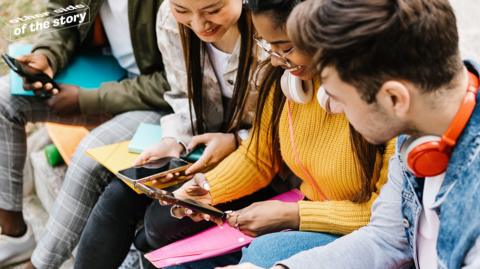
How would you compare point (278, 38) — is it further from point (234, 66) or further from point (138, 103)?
point (138, 103)

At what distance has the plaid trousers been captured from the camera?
6.11 ft

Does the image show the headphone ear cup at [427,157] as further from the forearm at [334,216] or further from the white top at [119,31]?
the white top at [119,31]

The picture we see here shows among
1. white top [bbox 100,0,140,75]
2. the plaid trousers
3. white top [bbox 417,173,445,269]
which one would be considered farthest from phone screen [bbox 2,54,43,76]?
white top [bbox 417,173,445,269]

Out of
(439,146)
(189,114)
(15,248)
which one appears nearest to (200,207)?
(189,114)

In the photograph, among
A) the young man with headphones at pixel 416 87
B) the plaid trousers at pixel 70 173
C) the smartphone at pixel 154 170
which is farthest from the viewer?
the plaid trousers at pixel 70 173

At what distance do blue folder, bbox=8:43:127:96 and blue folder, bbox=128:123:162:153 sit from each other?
30cm

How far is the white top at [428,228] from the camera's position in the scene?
3.32 feet

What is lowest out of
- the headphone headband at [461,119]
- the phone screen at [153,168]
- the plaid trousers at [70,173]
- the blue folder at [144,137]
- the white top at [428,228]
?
the plaid trousers at [70,173]

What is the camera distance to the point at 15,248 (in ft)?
7.07

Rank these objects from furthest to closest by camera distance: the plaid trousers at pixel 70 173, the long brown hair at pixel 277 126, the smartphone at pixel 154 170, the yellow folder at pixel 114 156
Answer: the plaid trousers at pixel 70 173 → the yellow folder at pixel 114 156 → the smartphone at pixel 154 170 → the long brown hair at pixel 277 126

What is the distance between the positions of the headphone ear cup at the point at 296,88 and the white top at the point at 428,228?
1.24ft

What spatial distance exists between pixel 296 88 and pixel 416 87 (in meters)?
0.46

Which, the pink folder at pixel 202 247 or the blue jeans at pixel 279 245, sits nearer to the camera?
the blue jeans at pixel 279 245

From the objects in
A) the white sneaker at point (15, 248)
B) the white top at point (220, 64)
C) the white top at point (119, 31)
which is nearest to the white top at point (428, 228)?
the white top at point (220, 64)
